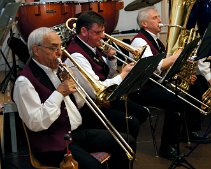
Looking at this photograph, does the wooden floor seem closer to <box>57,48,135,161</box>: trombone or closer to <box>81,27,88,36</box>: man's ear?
<box>57,48,135,161</box>: trombone

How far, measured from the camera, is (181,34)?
4.03 meters

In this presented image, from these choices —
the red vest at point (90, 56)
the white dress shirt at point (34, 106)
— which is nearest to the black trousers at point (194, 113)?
the red vest at point (90, 56)

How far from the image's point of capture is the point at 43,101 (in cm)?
265

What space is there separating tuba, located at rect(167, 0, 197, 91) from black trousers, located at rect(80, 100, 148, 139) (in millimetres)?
450

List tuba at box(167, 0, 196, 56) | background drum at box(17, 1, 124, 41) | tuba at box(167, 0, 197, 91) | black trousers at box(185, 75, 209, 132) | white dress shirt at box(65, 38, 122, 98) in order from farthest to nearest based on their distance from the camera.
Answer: background drum at box(17, 1, 124, 41) < black trousers at box(185, 75, 209, 132) < tuba at box(167, 0, 196, 56) < tuba at box(167, 0, 197, 91) < white dress shirt at box(65, 38, 122, 98)

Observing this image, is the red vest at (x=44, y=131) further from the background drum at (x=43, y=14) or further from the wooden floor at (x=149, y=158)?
the background drum at (x=43, y=14)

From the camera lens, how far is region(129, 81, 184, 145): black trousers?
3998mm

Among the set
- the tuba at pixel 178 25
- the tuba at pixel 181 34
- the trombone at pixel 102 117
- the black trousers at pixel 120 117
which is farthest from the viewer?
the tuba at pixel 178 25

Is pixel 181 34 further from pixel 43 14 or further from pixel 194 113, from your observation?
pixel 43 14

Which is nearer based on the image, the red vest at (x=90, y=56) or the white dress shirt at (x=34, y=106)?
the white dress shirt at (x=34, y=106)

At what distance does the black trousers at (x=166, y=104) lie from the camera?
13.1 feet

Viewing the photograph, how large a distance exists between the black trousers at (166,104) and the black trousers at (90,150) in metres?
0.98

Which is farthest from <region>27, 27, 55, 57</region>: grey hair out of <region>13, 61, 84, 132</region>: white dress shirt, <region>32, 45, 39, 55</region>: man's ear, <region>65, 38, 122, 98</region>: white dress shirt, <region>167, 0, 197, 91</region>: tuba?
<region>167, 0, 197, 91</region>: tuba

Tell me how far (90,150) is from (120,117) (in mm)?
573
